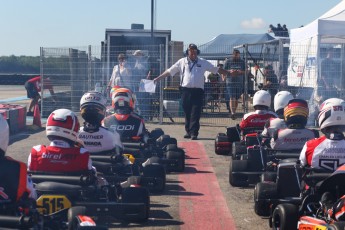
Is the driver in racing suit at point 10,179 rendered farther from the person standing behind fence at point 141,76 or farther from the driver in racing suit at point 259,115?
the person standing behind fence at point 141,76

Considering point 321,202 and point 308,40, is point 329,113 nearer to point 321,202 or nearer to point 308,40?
point 321,202

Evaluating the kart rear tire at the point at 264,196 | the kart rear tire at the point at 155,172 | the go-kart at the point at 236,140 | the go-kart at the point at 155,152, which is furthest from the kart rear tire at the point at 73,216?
the go-kart at the point at 236,140

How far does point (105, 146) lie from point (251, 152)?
6.50ft

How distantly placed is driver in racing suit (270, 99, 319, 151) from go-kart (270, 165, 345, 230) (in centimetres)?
232

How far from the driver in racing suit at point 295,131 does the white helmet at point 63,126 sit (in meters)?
3.32

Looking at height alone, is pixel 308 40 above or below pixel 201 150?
above

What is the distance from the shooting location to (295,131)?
32.8ft

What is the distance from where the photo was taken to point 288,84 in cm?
2022

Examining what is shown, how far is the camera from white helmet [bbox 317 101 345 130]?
772 cm

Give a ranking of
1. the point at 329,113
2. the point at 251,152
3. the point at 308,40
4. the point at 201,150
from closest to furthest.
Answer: the point at 329,113, the point at 251,152, the point at 201,150, the point at 308,40

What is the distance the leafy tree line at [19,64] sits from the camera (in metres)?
62.9

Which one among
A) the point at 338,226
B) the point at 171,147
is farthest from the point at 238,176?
the point at 338,226

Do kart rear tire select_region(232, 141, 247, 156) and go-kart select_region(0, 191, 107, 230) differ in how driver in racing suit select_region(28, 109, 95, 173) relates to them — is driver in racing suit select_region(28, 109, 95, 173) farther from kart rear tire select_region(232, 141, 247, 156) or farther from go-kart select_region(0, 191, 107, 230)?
kart rear tire select_region(232, 141, 247, 156)

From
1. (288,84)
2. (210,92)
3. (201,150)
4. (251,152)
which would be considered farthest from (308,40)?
(251,152)
